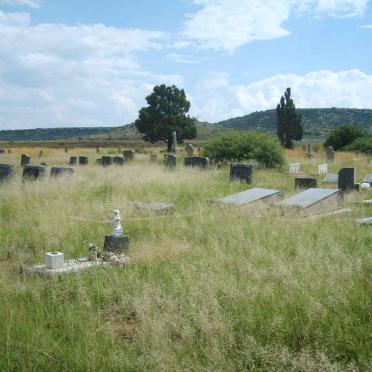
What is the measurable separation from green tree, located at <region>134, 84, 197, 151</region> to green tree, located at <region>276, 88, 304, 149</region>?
34.2 ft

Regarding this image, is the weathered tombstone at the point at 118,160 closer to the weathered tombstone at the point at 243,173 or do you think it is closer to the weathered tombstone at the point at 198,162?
the weathered tombstone at the point at 198,162

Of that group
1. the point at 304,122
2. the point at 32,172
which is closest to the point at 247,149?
the point at 32,172

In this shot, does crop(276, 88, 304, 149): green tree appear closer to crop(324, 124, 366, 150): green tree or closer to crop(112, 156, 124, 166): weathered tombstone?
crop(324, 124, 366, 150): green tree

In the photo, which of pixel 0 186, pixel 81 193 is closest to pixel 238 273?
pixel 81 193

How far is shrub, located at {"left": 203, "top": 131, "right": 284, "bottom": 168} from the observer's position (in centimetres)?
2334

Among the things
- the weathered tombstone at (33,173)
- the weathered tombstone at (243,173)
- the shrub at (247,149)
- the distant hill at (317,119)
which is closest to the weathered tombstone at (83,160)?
the shrub at (247,149)

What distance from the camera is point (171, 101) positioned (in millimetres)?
55031

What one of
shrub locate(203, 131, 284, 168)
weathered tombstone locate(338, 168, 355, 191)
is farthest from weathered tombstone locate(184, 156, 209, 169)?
weathered tombstone locate(338, 168, 355, 191)

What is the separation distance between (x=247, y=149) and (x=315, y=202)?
13.0 metres

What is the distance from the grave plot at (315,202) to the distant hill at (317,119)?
104m

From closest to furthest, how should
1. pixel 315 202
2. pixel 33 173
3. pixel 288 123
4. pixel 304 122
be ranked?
pixel 315 202
pixel 33 173
pixel 288 123
pixel 304 122

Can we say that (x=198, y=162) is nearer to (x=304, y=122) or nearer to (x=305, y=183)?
(x=305, y=183)

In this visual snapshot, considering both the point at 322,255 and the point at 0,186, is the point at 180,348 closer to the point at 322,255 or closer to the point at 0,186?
the point at 322,255

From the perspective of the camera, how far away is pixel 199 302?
4.78 m
